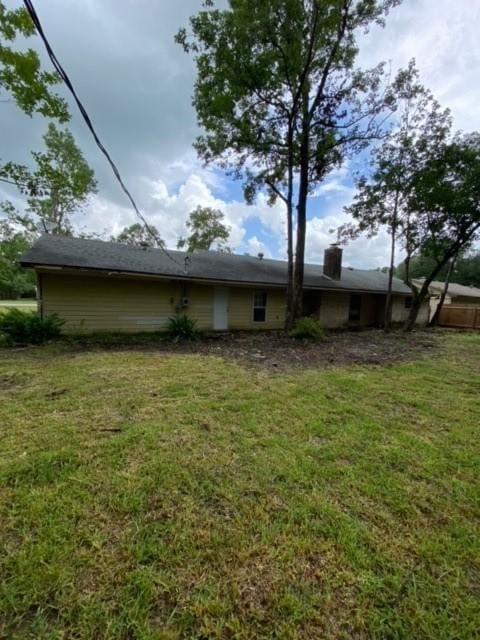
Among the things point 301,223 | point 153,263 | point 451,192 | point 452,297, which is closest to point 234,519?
point 153,263

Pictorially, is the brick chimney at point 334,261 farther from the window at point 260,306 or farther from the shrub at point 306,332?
the shrub at point 306,332

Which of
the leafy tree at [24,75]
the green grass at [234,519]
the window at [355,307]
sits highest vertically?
the leafy tree at [24,75]

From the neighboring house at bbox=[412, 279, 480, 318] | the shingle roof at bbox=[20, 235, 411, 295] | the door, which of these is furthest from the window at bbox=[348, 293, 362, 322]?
the door

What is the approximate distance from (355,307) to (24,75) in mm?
16820

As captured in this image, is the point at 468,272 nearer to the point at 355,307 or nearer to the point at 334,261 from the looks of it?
the point at 355,307

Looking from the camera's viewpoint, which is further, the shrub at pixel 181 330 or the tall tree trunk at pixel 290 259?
the tall tree trunk at pixel 290 259

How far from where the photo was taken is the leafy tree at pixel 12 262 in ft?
41.6

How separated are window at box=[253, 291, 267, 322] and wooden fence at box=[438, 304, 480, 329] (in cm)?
1322

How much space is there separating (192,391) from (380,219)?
531 inches

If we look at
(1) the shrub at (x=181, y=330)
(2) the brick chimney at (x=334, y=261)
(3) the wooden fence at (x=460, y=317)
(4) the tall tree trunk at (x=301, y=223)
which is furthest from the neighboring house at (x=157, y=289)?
(3) the wooden fence at (x=460, y=317)

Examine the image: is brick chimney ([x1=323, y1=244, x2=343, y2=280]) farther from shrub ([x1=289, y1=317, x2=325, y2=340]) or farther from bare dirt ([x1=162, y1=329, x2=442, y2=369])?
shrub ([x1=289, y1=317, x2=325, y2=340])

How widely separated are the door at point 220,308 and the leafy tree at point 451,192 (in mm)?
9445

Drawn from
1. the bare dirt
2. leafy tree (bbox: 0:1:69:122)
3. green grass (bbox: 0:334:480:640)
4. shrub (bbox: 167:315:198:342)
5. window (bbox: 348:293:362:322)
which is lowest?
the bare dirt

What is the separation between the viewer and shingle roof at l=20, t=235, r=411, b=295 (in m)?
8.99
